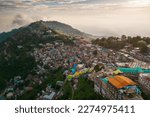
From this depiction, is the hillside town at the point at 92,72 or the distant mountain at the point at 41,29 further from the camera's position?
the distant mountain at the point at 41,29

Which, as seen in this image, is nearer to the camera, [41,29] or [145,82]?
[145,82]

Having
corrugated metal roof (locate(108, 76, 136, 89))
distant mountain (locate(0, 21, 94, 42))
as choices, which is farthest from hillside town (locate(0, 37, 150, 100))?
distant mountain (locate(0, 21, 94, 42))

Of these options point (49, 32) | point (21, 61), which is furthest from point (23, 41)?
point (21, 61)

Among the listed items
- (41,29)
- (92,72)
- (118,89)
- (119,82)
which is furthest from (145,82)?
(41,29)

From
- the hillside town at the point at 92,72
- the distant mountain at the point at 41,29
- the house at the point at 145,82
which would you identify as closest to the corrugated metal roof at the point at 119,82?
the hillside town at the point at 92,72

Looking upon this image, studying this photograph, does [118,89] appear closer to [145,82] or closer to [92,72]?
[145,82]

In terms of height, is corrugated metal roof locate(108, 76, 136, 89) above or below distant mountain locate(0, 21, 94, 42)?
above

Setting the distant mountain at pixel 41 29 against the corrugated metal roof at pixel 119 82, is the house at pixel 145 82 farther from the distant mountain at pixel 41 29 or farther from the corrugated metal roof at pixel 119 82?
the distant mountain at pixel 41 29

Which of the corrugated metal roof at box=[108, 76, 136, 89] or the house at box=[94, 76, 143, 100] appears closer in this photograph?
the house at box=[94, 76, 143, 100]

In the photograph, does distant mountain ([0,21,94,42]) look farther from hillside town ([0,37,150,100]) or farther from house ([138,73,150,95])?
house ([138,73,150,95])
